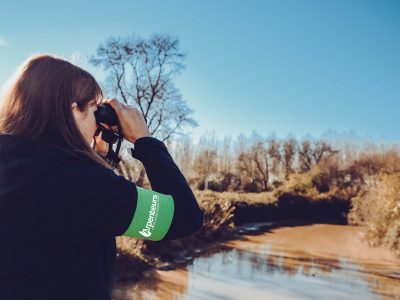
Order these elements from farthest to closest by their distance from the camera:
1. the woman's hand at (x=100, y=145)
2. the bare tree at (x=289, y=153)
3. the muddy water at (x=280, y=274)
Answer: the bare tree at (x=289, y=153)
the muddy water at (x=280, y=274)
the woman's hand at (x=100, y=145)

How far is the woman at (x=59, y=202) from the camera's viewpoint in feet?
3.31

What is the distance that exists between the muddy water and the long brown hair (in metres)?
5.69

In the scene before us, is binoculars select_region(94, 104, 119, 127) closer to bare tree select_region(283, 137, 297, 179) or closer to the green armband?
the green armband

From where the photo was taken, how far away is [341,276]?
352 inches

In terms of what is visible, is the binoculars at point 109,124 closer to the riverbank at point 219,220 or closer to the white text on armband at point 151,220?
the white text on armband at point 151,220

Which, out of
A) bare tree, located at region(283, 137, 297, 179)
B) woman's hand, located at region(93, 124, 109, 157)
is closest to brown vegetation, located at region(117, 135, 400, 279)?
bare tree, located at region(283, 137, 297, 179)

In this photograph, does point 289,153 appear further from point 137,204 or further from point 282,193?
point 137,204

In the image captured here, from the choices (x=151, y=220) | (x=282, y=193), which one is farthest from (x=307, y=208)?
(x=151, y=220)

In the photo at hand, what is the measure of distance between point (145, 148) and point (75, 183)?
1.00 feet

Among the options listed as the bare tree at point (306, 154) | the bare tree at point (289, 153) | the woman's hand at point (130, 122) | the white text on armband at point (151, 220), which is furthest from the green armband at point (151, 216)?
the bare tree at point (289, 153)

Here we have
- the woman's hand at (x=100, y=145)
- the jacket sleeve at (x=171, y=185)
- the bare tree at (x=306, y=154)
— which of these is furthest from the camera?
the bare tree at (x=306, y=154)

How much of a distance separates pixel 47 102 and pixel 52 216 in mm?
300

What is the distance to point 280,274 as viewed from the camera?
8781 mm

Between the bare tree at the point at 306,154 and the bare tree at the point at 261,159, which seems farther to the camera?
the bare tree at the point at 306,154
